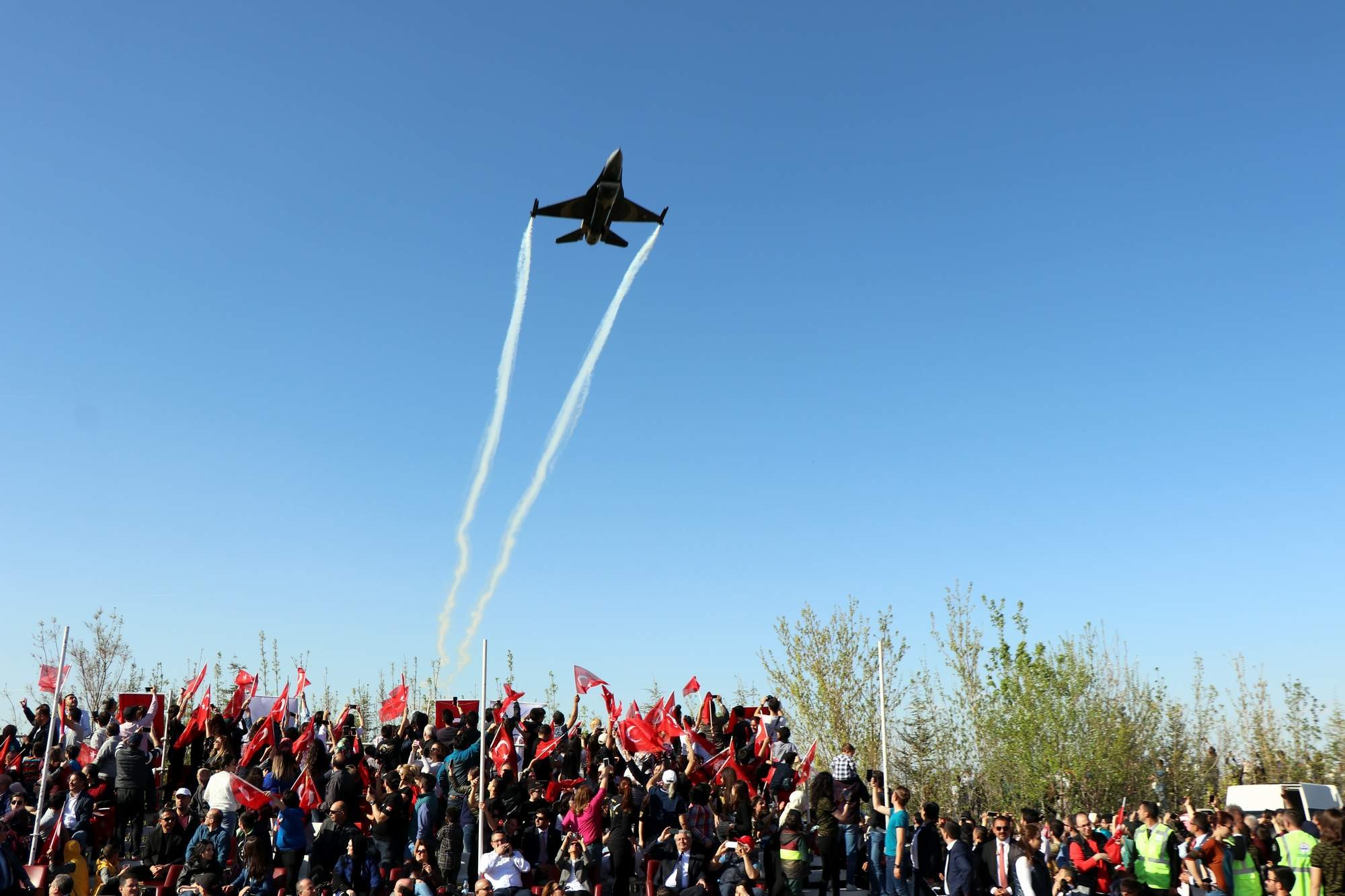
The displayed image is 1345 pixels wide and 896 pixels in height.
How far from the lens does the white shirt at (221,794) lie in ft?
46.7

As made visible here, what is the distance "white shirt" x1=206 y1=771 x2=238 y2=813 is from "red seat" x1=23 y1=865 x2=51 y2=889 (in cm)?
214

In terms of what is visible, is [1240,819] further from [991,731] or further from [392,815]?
[991,731]

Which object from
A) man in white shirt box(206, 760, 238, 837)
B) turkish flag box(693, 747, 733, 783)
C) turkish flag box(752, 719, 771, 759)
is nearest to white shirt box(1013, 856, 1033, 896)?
turkish flag box(693, 747, 733, 783)

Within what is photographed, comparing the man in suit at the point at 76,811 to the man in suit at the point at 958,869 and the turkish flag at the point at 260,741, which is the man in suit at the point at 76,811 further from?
the man in suit at the point at 958,869

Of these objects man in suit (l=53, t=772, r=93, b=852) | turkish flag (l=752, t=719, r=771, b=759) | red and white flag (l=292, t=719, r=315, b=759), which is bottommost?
man in suit (l=53, t=772, r=93, b=852)

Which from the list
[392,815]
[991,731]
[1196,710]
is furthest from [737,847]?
[1196,710]

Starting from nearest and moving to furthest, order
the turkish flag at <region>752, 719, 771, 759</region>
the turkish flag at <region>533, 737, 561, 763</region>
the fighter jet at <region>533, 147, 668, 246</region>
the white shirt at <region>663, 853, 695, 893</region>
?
the white shirt at <region>663, 853, 695, 893</region> → the turkish flag at <region>533, 737, 561, 763</region> → the turkish flag at <region>752, 719, 771, 759</region> → the fighter jet at <region>533, 147, 668, 246</region>

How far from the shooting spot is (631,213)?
29812mm

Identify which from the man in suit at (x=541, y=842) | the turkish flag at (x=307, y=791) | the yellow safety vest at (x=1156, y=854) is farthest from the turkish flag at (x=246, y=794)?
the yellow safety vest at (x=1156, y=854)

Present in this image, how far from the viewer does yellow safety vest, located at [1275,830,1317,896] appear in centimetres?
1120

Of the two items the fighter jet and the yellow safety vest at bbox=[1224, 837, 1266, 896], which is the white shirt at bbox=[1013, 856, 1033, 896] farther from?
the fighter jet

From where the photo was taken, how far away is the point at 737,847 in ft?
42.2

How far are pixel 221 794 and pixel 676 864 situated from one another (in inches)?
244

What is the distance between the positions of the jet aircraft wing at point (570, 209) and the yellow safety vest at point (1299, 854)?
22181 millimetres
